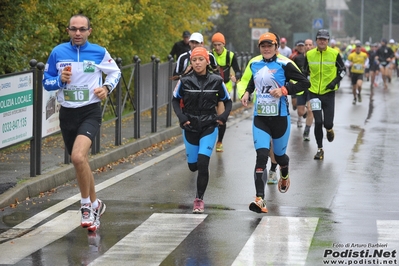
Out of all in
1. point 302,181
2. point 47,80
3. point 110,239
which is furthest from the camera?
point 302,181

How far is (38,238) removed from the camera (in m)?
8.36

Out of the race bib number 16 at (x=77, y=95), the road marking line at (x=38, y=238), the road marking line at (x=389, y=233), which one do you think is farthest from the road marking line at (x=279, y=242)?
the race bib number 16 at (x=77, y=95)

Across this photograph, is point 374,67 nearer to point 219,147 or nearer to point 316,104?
point 316,104

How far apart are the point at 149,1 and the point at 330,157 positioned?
8146 millimetres

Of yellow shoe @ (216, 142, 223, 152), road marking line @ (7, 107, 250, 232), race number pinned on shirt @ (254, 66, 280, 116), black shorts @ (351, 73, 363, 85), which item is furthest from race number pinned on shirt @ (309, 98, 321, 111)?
black shorts @ (351, 73, 363, 85)

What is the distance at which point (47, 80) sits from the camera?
28.9 ft

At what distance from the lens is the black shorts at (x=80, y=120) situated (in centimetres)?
879

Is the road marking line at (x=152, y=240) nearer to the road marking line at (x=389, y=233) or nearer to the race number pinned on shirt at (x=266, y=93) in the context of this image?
the race number pinned on shirt at (x=266, y=93)

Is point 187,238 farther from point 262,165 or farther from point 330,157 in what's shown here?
point 330,157

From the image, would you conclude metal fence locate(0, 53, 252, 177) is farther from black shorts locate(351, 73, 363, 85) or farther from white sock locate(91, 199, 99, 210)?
black shorts locate(351, 73, 363, 85)

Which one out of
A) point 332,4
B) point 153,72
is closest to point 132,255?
point 153,72

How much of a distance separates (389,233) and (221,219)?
167cm

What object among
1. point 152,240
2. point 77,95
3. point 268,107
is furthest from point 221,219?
point 77,95

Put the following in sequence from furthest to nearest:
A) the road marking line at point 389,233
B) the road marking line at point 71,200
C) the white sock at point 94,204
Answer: the road marking line at point 71,200 < the white sock at point 94,204 < the road marking line at point 389,233
